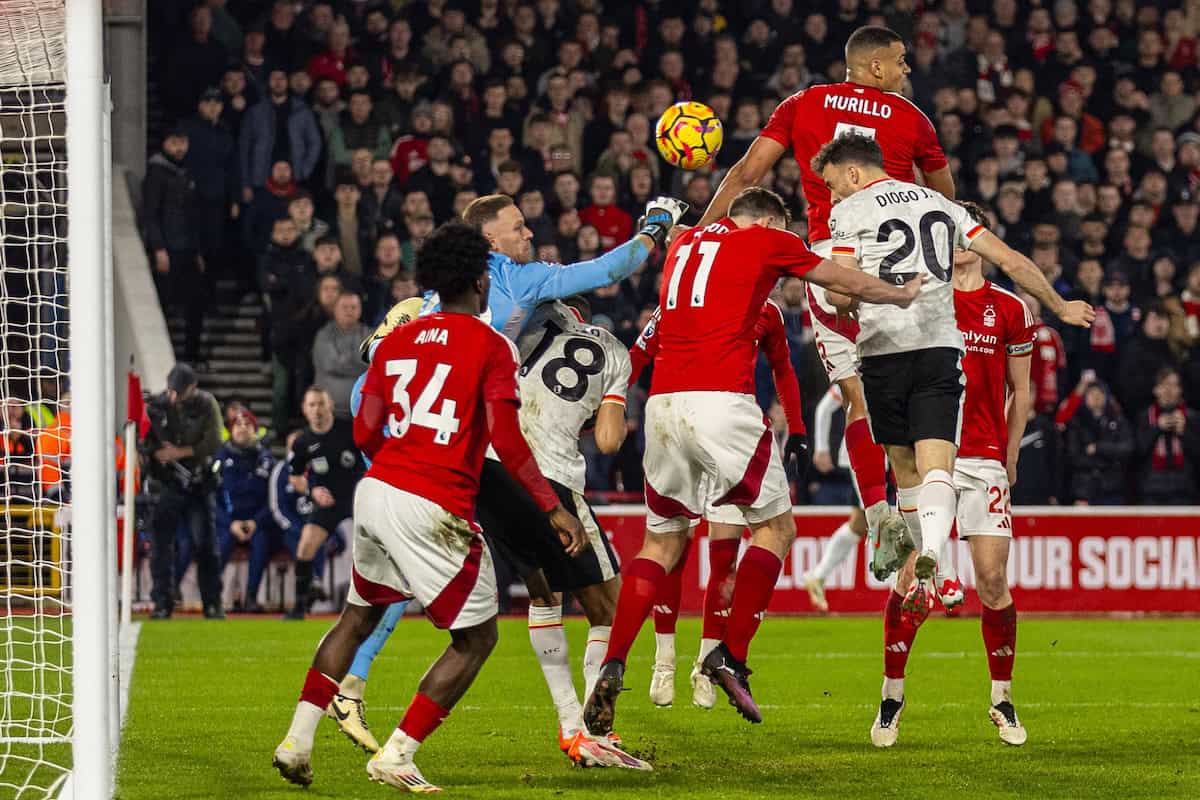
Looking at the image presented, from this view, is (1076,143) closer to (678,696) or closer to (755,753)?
(678,696)

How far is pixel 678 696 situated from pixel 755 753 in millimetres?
2516

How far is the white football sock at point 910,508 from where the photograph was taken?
9.23 m

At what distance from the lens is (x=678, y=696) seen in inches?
438

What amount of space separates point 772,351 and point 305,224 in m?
10.6

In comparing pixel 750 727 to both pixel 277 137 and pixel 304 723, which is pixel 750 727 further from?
pixel 277 137

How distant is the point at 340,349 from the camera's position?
18.2 m

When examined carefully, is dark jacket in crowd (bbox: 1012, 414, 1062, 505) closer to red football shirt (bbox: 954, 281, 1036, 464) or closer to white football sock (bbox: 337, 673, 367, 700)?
red football shirt (bbox: 954, 281, 1036, 464)

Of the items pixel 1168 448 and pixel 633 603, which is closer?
pixel 633 603

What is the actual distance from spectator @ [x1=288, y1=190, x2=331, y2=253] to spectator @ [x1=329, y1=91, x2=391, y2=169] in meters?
1.11

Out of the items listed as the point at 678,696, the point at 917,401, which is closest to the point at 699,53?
the point at 678,696

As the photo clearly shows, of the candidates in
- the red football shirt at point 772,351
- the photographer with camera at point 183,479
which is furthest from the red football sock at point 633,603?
the photographer with camera at point 183,479

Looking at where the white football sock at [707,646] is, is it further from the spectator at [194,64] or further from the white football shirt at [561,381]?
the spectator at [194,64]

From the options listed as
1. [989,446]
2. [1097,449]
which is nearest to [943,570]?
[989,446]

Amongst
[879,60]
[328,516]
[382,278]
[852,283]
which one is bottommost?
[328,516]
